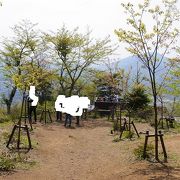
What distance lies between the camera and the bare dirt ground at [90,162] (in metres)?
11.1

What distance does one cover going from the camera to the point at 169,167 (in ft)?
37.2

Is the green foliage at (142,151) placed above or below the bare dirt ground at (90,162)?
above

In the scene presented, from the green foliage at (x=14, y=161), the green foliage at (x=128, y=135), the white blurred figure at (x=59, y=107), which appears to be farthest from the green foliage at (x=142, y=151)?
the white blurred figure at (x=59, y=107)

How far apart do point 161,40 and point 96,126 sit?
53.5 feet

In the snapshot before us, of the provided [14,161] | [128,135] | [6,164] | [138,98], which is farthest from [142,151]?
[138,98]

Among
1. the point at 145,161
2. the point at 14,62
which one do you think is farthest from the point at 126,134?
the point at 14,62

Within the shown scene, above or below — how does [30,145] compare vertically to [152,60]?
below

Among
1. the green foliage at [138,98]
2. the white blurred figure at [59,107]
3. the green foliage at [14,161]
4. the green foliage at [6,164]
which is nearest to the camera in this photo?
the green foliage at [6,164]

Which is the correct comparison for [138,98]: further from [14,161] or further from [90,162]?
[14,161]

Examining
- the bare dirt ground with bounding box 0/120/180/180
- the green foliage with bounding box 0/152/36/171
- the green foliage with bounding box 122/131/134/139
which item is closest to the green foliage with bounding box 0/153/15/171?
the green foliage with bounding box 0/152/36/171

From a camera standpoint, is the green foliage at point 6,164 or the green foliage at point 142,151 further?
the green foliage at point 142,151

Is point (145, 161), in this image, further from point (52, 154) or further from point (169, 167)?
point (52, 154)

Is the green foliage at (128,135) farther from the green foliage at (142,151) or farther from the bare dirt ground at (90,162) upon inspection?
the green foliage at (142,151)

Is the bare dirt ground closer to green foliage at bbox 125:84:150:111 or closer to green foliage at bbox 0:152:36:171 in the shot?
green foliage at bbox 0:152:36:171
